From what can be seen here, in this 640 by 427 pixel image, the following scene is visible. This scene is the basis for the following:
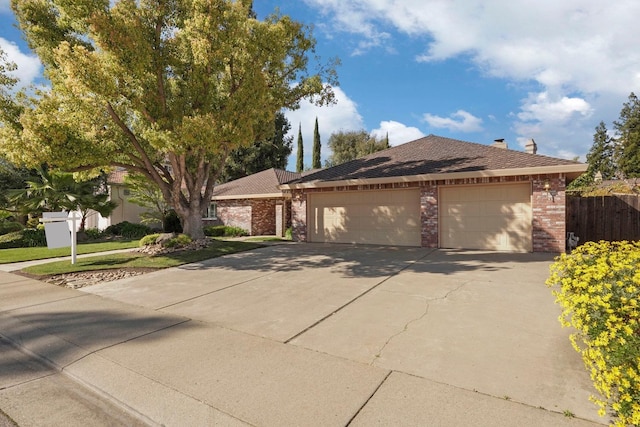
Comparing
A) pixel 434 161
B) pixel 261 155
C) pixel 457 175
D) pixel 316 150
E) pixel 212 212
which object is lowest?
pixel 212 212

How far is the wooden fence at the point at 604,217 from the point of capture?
1088cm

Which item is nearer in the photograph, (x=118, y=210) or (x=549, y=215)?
(x=549, y=215)

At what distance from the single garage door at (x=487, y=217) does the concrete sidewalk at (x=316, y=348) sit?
4.19 m

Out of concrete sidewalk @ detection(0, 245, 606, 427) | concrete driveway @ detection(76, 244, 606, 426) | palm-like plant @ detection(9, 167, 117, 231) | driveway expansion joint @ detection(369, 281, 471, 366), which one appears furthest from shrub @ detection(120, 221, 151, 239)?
driveway expansion joint @ detection(369, 281, 471, 366)

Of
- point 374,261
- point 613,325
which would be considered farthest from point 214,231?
point 613,325

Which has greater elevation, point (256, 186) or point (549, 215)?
point (256, 186)

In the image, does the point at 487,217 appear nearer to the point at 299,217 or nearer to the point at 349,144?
the point at 299,217

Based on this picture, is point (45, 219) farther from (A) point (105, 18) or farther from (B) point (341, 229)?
(B) point (341, 229)

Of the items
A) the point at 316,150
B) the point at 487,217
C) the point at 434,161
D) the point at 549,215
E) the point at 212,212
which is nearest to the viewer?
the point at 549,215

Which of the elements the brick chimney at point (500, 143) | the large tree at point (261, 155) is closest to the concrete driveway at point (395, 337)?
the brick chimney at point (500, 143)

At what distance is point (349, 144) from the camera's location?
1481 inches

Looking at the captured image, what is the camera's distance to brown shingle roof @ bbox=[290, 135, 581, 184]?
1111 centimetres

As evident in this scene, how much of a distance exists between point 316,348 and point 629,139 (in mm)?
53212

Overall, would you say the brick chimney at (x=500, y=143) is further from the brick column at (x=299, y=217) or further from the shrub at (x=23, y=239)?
the shrub at (x=23, y=239)
